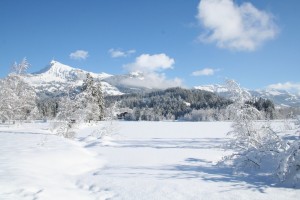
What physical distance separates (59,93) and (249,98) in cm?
2278

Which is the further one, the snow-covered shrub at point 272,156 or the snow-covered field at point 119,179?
the snow-covered shrub at point 272,156

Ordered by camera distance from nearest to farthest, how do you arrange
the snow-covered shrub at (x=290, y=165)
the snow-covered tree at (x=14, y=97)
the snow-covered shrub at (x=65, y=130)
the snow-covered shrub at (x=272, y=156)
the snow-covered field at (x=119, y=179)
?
the snow-covered field at (x=119, y=179) < the snow-covered shrub at (x=290, y=165) < the snow-covered shrub at (x=272, y=156) < the snow-covered shrub at (x=65, y=130) < the snow-covered tree at (x=14, y=97)

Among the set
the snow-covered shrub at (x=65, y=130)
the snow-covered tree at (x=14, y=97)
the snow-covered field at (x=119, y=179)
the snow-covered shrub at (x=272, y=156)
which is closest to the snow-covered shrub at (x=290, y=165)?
the snow-covered shrub at (x=272, y=156)

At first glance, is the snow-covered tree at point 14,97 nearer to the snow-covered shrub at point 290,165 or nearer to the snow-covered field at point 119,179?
the snow-covered field at point 119,179

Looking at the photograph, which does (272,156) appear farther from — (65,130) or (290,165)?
(65,130)

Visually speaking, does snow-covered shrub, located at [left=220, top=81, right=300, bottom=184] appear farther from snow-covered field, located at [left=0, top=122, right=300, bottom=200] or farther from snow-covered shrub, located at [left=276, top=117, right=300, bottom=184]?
snow-covered field, located at [left=0, top=122, right=300, bottom=200]

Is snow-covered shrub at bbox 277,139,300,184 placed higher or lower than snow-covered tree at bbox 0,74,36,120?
lower

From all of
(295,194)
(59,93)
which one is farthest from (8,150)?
(59,93)

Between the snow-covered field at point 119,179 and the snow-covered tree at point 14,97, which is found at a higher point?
the snow-covered tree at point 14,97

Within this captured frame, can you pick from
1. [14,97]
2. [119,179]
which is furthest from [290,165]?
[14,97]

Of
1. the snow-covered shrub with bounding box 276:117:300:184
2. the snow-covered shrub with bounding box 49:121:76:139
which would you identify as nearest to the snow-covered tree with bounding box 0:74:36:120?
the snow-covered shrub with bounding box 49:121:76:139

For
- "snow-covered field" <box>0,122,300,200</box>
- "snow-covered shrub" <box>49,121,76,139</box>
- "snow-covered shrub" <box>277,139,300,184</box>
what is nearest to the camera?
"snow-covered field" <box>0,122,300,200</box>

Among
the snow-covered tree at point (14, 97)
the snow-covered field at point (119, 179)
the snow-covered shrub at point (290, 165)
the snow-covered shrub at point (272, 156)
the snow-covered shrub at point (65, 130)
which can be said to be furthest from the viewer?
the snow-covered tree at point (14, 97)

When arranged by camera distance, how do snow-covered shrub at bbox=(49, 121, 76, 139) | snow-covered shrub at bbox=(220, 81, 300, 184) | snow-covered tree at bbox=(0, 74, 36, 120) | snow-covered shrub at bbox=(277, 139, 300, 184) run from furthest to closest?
snow-covered tree at bbox=(0, 74, 36, 120) < snow-covered shrub at bbox=(49, 121, 76, 139) < snow-covered shrub at bbox=(220, 81, 300, 184) < snow-covered shrub at bbox=(277, 139, 300, 184)
